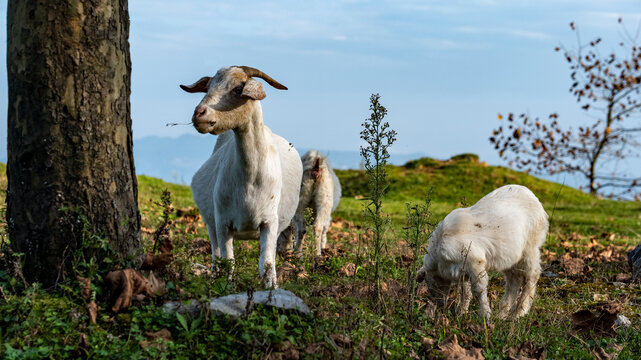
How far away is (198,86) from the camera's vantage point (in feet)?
20.5

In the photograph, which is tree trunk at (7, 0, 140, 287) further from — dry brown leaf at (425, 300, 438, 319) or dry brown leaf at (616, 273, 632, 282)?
dry brown leaf at (616, 273, 632, 282)

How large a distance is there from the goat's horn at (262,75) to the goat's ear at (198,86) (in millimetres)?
411

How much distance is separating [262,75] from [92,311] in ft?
8.44

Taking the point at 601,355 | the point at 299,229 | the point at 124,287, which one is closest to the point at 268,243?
the point at 124,287

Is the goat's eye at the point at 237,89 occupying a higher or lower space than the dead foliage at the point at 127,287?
higher

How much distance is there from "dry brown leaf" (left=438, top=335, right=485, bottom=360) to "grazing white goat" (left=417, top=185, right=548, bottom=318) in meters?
0.91

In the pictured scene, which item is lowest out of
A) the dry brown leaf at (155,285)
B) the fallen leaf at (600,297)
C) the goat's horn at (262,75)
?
the fallen leaf at (600,297)

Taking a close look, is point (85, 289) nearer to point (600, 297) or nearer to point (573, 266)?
point (600, 297)

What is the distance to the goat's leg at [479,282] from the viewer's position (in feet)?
19.6

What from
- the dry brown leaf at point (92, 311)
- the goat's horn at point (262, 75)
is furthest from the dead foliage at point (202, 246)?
the dry brown leaf at point (92, 311)

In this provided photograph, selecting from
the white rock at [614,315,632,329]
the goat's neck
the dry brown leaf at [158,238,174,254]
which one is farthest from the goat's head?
the white rock at [614,315,632,329]

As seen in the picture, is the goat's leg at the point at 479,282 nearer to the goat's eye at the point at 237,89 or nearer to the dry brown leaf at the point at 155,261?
the goat's eye at the point at 237,89

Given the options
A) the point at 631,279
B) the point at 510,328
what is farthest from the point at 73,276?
the point at 631,279

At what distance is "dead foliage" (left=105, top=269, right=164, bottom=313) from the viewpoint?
459cm
